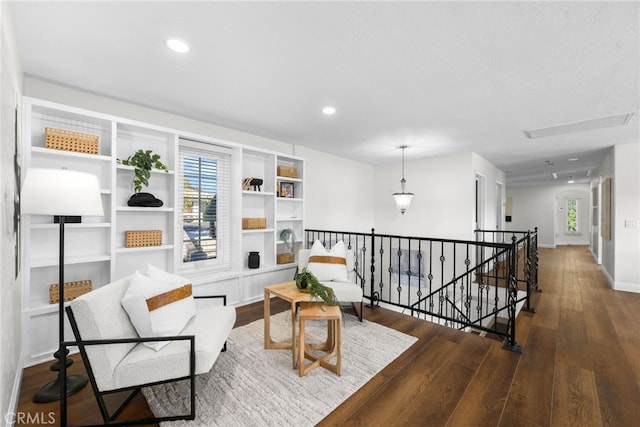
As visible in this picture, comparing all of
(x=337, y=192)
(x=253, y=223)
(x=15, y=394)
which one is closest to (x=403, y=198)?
(x=337, y=192)

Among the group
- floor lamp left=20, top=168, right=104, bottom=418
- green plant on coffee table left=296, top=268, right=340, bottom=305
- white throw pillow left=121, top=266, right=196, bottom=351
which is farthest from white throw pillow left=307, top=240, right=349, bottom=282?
floor lamp left=20, top=168, right=104, bottom=418

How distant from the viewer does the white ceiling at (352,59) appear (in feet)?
5.54

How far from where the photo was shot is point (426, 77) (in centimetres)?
245

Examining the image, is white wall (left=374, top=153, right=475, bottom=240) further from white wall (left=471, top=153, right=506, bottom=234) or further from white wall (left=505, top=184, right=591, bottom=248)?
white wall (left=505, top=184, right=591, bottom=248)

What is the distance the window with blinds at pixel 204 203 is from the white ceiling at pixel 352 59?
1.67 feet

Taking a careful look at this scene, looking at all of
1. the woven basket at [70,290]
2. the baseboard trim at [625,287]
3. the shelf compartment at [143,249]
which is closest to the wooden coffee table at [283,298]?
the shelf compartment at [143,249]

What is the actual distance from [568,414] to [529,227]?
11.8 m

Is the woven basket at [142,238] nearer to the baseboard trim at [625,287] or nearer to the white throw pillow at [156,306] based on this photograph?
the white throw pillow at [156,306]

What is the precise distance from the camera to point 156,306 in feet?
6.23

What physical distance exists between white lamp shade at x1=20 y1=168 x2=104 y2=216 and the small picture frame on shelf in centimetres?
275

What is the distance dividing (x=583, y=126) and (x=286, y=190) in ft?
13.9

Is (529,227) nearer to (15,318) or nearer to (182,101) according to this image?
(182,101)

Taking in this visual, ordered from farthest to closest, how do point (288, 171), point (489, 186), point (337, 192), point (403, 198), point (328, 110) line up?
point (489, 186), point (337, 192), point (403, 198), point (288, 171), point (328, 110)

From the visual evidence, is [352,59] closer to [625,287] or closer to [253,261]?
[253,261]
